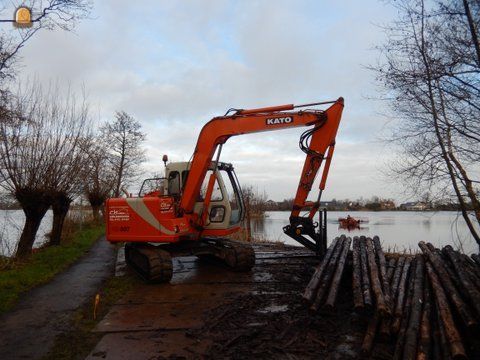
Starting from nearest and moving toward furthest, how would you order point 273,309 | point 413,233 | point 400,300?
point 400,300
point 273,309
point 413,233

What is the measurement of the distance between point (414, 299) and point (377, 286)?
0.48m

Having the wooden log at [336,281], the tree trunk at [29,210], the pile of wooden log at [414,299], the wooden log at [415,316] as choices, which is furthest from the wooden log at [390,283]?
the tree trunk at [29,210]

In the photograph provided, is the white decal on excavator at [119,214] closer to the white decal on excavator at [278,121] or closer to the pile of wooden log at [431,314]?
the white decal on excavator at [278,121]

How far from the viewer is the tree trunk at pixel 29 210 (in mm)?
11695

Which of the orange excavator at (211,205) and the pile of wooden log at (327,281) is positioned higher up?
the orange excavator at (211,205)

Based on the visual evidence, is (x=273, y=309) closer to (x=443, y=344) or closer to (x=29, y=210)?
(x=443, y=344)

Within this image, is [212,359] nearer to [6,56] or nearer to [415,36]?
[6,56]

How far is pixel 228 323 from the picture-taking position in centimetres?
579

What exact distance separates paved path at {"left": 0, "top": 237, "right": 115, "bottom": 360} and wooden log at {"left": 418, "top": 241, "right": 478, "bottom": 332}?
483 cm

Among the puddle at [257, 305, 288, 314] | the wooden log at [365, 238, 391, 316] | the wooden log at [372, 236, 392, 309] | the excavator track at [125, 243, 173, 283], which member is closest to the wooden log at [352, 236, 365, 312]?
the wooden log at [365, 238, 391, 316]

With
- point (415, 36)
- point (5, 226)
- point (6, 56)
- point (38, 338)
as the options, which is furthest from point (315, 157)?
point (5, 226)

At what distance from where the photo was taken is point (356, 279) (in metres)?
6.47

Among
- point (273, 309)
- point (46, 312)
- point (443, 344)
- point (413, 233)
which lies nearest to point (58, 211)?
point (46, 312)

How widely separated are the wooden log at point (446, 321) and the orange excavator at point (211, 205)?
2910mm
